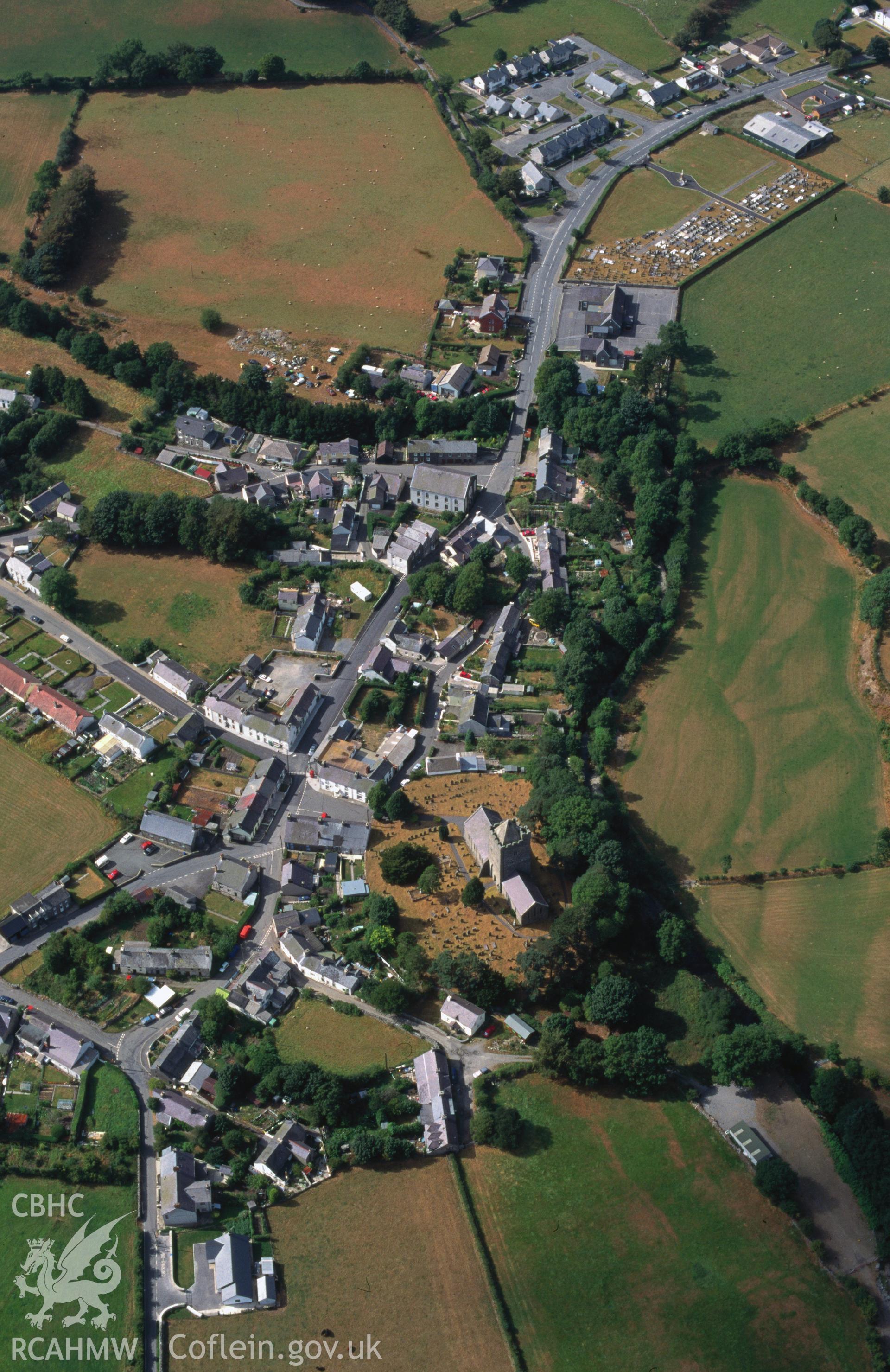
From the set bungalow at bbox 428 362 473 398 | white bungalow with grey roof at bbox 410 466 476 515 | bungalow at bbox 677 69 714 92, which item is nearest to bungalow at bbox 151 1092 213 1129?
white bungalow with grey roof at bbox 410 466 476 515

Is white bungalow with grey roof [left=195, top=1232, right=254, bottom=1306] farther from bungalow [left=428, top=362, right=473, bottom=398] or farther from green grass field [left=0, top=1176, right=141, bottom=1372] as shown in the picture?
bungalow [left=428, top=362, right=473, bottom=398]

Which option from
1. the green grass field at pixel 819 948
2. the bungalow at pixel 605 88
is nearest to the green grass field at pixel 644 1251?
the green grass field at pixel 819 948

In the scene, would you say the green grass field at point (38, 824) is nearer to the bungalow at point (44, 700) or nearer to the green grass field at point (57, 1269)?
the bungalow at point (44, 700)

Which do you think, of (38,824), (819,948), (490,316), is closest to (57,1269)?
(38,824)

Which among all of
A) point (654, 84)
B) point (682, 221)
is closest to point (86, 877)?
point (682, 221)

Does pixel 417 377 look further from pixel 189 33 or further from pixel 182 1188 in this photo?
pixel 189 33

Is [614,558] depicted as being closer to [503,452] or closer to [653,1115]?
[503,452]
